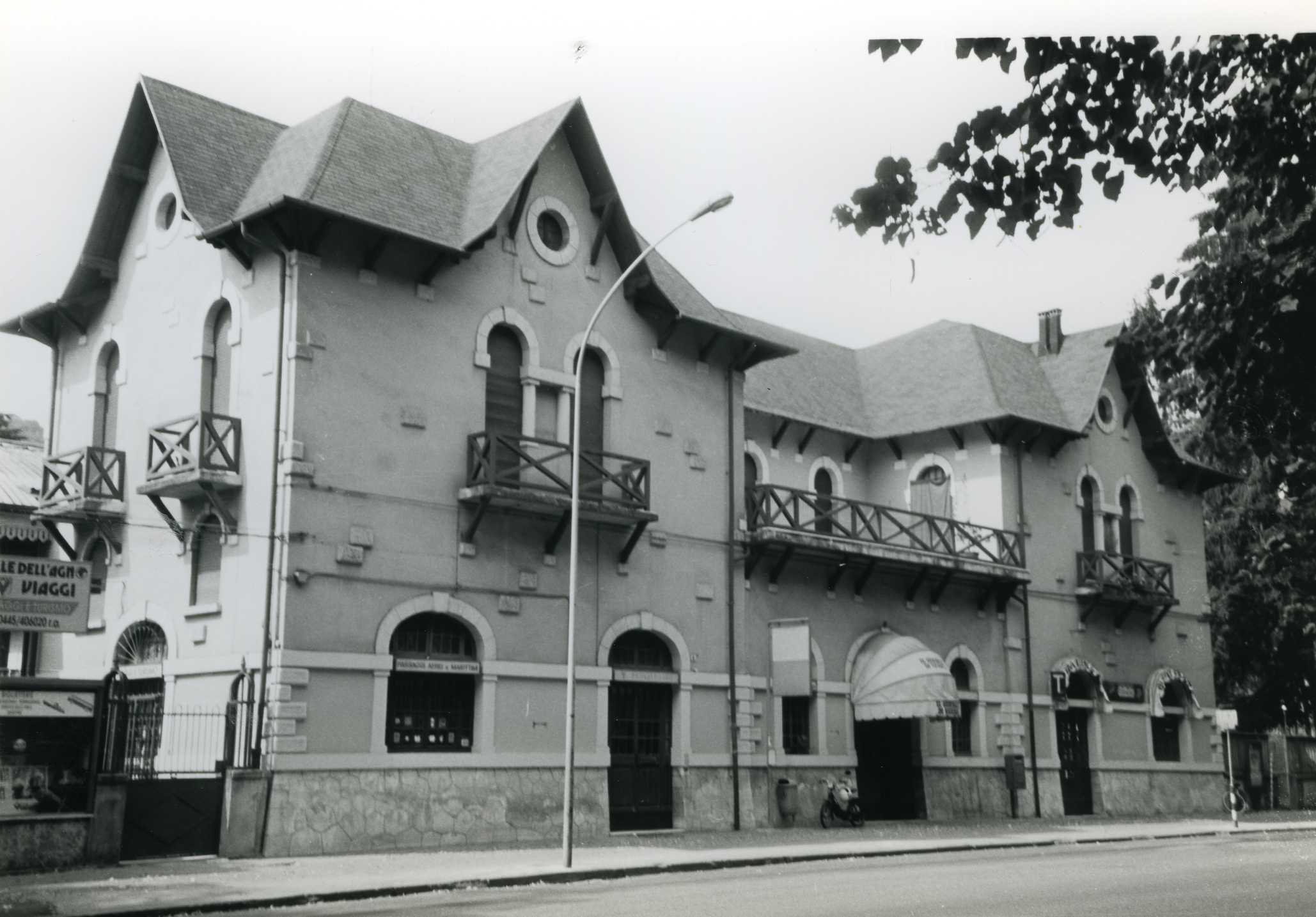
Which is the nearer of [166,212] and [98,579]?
[166,212]

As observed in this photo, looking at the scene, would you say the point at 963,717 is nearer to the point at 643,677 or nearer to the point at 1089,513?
the point at 1089,513

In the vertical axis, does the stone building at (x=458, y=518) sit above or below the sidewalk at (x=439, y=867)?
above

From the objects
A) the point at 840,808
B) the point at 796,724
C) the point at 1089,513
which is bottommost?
the point at 840,808

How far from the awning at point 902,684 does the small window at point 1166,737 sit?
33.4 ft

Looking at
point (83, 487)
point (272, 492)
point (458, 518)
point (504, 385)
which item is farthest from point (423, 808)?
point (83, 487)

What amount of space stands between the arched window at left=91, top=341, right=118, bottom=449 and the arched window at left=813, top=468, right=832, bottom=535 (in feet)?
43.6

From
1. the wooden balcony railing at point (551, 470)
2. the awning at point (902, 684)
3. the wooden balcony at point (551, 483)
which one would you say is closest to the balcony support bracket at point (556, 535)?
→ the wooden balcony at point (551, 483)

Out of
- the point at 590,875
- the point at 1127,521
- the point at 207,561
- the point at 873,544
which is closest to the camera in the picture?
the point at 590,875

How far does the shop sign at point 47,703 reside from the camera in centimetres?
1720

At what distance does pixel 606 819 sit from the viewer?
2388 centimetres

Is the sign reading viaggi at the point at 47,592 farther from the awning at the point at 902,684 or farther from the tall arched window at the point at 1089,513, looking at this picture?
the tall arched window at the point at 1089,513

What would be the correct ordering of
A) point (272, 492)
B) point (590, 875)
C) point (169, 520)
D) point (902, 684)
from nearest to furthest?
point (590, 875) → point (272, 492) → point (169, 520) → point (902, 684)

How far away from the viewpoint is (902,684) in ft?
92.7

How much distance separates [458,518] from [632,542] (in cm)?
Answer: 338
